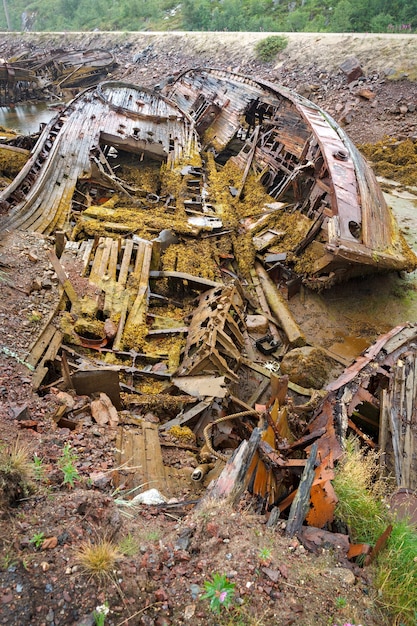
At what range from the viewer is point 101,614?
2076mm

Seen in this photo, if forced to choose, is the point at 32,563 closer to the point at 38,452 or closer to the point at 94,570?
the point at 94,570

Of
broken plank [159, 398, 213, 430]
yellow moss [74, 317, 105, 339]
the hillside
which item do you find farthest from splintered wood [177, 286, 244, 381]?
the hillside

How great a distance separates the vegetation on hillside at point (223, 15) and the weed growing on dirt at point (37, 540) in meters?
28.5

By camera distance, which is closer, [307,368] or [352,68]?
[307,368]

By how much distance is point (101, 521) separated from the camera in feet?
8.63

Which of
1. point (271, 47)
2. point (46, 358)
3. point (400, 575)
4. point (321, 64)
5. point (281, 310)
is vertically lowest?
point (281, 310)

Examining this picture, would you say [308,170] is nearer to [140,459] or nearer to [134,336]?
[134,336]

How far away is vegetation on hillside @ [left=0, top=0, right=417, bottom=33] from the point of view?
24.0 m

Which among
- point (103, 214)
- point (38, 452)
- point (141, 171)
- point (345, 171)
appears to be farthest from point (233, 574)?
point (141, 171)

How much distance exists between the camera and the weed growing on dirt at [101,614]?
2051 mm

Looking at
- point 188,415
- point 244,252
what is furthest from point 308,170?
point 188,415

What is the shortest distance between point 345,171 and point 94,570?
8.67m

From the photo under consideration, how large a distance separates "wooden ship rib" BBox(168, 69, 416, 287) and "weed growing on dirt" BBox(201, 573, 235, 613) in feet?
18.4

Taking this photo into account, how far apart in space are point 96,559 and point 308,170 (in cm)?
920
